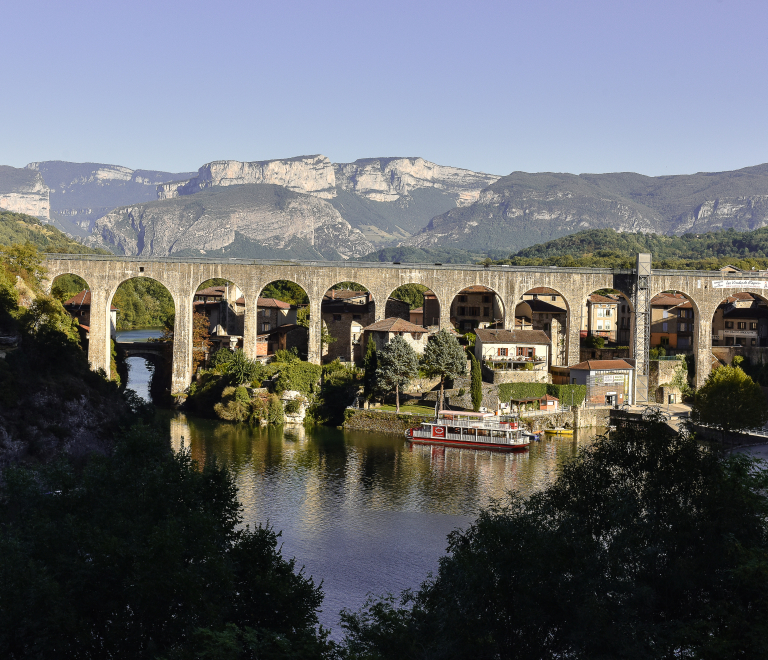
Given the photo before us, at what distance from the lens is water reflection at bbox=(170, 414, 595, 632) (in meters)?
37.1

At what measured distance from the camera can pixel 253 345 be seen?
78.8 m

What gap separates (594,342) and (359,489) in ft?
140

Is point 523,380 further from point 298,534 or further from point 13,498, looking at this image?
point 13,498

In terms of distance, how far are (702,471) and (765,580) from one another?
5254 millimetres

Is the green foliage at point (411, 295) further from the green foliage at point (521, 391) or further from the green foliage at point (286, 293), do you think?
the green foliage at point (521, 391)

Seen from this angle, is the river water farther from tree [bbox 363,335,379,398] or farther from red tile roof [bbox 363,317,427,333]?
red tile roof [bbox 363,317,427,333]

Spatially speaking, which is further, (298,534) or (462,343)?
(462,343)

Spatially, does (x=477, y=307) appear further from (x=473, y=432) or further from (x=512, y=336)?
(x=473, y=432)

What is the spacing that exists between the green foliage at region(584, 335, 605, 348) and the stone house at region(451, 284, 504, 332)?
9.65 metres

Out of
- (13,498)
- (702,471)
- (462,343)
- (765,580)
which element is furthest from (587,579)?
(462,343)

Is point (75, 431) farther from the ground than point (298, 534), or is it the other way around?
point (75, 431)

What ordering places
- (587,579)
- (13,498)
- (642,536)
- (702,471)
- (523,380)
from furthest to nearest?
(523,380) → (13,498) → (702,471) → (642,536) → (587,579)

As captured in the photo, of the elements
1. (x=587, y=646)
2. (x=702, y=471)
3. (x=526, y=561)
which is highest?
(x=702, y=471)

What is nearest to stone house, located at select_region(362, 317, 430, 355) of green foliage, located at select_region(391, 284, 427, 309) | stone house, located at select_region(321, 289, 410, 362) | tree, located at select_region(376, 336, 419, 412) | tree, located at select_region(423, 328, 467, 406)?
tree, located at select_region(376, 336, 419, 412)
